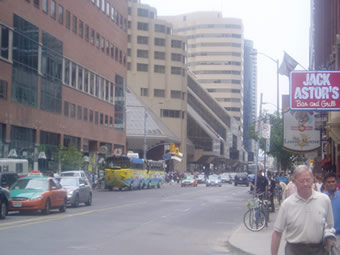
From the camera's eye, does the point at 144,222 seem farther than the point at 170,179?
No

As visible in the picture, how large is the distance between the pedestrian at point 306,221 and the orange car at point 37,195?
17.8 meters

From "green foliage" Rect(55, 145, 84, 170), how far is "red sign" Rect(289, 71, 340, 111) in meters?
35.4

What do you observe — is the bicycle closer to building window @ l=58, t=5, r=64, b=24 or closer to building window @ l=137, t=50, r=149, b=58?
building window @ l=58, t=5, r=64, b=24

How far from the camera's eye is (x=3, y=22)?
44.7 meters

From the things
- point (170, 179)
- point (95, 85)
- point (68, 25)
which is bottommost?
point (170, 179)

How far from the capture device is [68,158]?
53.1 meters

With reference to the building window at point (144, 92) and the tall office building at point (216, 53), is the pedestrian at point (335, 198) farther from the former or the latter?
the tall office building at point (216, 53)

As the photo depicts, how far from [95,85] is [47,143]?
1502 centimetres

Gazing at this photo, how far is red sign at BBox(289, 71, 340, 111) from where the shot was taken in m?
20.2

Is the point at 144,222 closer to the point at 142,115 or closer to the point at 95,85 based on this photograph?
the point at 95,85

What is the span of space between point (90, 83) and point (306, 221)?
60.2 m

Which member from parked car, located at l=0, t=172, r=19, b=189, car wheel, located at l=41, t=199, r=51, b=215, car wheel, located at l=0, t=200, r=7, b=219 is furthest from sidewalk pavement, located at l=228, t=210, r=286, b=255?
parked car, located at l=0, t=172, r=19, b=189

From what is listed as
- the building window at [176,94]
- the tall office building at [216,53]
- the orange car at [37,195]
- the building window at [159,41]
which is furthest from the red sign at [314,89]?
the tall office building at [216,53]

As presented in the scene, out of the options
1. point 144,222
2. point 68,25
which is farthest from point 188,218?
point 68,25
